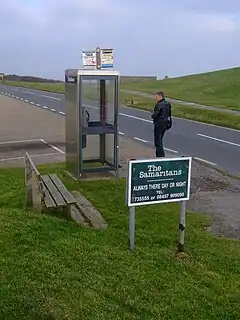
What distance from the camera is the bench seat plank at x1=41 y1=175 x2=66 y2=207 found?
300 inches

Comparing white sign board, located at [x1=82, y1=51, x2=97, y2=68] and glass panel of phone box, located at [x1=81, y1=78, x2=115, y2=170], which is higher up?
white sign board, located at [x1=82, y1=51, x2=97, y2=68]

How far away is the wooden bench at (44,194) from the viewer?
24.9 feet

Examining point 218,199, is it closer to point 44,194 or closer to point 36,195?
point 44,194

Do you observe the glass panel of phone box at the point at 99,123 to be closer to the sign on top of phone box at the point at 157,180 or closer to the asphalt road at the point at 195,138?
the asphalt road at the point at 195,138

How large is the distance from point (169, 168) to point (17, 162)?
314 inches

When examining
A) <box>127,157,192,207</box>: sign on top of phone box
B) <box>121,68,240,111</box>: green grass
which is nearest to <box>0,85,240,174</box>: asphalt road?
<box>127,157,192,207</box>: sign on top of phone box

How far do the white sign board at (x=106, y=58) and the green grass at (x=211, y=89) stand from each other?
23.1 metres

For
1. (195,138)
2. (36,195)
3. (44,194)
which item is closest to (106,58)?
(44,194)

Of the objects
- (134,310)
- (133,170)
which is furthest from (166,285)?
(133,170)

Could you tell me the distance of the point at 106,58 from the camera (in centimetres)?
1116

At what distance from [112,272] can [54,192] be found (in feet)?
9.66

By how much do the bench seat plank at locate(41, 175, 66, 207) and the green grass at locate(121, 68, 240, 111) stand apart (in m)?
25.8

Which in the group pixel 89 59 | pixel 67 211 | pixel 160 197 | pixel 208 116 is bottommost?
pixel 208 116

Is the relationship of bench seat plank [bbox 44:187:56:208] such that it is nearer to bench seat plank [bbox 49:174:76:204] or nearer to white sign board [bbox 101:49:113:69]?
bench seat plank [bbox 49:174:76:204]
